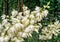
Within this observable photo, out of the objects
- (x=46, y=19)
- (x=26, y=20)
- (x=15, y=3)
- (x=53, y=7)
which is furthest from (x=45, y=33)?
(x=15, y=3)

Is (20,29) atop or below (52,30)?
atop

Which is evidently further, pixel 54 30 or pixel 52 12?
pixel 52 12

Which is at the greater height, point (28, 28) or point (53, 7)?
point (28, 28)

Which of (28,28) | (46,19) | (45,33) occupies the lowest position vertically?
(46,19)

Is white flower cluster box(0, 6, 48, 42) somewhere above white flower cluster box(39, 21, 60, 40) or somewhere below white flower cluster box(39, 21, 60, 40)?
above

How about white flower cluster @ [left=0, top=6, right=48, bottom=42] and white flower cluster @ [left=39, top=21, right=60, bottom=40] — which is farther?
white flower cluster @ [left=39, top=21, right=60, bottom=40]

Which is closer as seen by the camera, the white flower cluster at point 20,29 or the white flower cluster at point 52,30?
the white flower cluster at point 20,29

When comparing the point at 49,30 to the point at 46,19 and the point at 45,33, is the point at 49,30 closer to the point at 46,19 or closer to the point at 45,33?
the point at 45,33

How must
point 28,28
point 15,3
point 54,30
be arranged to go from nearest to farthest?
point 28,28 → point 54,30 → point 15,3

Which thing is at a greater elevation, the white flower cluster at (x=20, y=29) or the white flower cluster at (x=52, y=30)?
the white flower cluster at (x=20, y=29)

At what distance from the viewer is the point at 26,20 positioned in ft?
6.63

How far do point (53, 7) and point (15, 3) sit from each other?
3.45 feet

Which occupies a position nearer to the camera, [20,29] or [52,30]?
[20,29]

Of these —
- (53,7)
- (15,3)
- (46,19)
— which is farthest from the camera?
(15,3)
